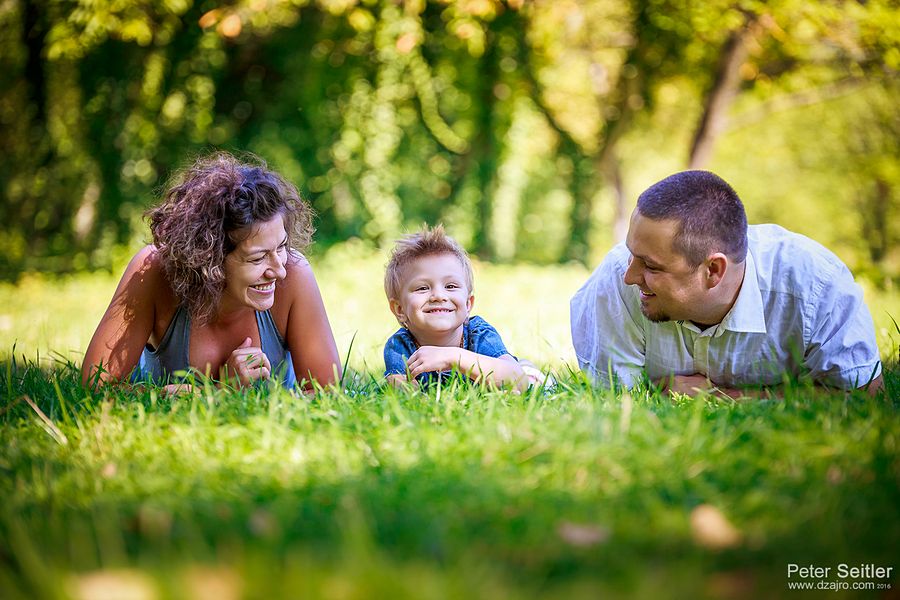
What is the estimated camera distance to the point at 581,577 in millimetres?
1725

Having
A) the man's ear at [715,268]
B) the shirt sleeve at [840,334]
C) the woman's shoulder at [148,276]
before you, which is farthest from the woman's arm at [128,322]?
the shirt sleeve at [840,334]

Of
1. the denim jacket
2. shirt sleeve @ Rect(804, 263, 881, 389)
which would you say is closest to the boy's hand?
the denim jacket

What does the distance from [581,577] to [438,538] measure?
35cm

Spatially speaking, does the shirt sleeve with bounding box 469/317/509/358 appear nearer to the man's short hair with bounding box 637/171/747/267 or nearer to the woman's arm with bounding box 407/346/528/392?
the woman's arm with bounding box 407/346/528/392

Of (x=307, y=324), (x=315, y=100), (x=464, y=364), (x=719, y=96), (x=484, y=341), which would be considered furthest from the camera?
(x=719, y=96)

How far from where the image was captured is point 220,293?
377 centimetres

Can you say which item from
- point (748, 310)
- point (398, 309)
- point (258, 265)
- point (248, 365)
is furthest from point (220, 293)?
point (748, 310)

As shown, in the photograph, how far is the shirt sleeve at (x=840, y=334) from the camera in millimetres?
3469

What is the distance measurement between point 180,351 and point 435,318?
49.3 inches

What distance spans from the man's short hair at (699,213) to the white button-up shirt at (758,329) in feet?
0.77

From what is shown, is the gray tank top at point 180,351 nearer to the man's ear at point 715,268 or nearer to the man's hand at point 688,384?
the man's hand at point 688,384

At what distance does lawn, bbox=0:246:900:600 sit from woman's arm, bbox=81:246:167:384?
0.43 metres

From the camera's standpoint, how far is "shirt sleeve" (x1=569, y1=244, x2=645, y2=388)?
3760 millimetres

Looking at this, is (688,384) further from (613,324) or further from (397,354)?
(397,354)
